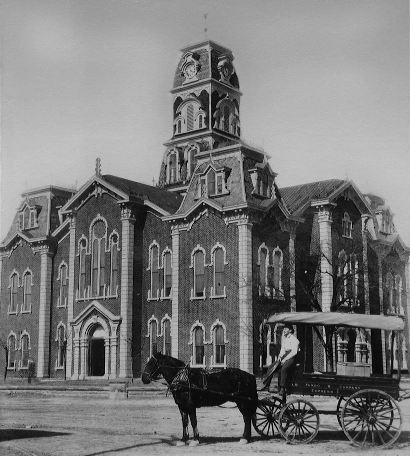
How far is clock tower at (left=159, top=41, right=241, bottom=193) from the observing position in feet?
188

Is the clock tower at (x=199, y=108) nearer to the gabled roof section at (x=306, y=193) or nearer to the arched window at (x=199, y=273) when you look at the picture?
the gabled roof section at (x=306, y=193)

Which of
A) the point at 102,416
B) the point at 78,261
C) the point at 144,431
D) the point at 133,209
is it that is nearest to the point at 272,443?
the point at 144,431

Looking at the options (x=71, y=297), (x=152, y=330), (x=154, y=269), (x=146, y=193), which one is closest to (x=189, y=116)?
(x=146, y=193)

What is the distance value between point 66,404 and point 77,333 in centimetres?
1776

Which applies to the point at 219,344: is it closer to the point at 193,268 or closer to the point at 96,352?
the point at 193,268

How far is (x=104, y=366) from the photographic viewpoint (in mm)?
48406

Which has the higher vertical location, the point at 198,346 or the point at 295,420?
the point at 198,346

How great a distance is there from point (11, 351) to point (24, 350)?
149 cm

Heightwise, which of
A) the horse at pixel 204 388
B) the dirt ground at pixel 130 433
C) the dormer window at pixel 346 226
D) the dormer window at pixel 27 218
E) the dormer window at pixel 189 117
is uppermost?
the dormer window at pixel 189 117

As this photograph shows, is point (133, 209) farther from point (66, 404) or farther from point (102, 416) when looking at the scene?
point (102, 416)

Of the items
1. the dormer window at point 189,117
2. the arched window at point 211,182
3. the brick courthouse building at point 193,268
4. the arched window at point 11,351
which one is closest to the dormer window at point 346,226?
the brick courthouse building at point 193,268

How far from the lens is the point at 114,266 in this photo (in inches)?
1833

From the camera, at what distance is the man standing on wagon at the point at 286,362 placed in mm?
16562

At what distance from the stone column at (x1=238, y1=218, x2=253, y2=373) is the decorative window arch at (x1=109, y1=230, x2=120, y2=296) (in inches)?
356
